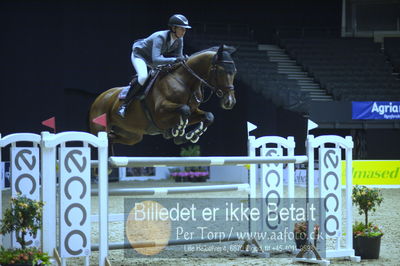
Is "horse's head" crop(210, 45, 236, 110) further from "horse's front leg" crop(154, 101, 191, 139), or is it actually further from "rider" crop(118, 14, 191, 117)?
"rider" crop(118, 14, 191, 117)

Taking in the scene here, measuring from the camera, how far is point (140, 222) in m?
7.68

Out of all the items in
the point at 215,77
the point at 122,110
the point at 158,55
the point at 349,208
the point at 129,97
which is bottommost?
the point at 349,208

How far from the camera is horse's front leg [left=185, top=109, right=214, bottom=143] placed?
5.49 metres

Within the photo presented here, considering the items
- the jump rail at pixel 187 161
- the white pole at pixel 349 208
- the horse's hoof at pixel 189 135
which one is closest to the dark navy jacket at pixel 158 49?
the horse's hoof at pixel 189 135

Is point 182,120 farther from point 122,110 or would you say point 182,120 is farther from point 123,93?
point 123,93

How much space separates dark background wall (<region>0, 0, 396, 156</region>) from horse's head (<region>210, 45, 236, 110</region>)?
9.88 metres

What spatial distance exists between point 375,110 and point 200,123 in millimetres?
11038

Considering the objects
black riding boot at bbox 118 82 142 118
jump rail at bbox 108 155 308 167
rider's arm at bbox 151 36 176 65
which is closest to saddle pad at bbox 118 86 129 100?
black riding boot at bbox 118 82 142 118

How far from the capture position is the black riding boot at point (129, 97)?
5.99m

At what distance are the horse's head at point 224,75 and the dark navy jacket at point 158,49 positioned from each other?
0.47 meters

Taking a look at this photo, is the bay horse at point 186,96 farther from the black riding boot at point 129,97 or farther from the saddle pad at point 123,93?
the saddle pad at point 123,93

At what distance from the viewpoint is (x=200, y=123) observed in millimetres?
5641

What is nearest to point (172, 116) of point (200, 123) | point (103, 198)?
point (200, 123)

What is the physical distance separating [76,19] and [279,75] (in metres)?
5.54
